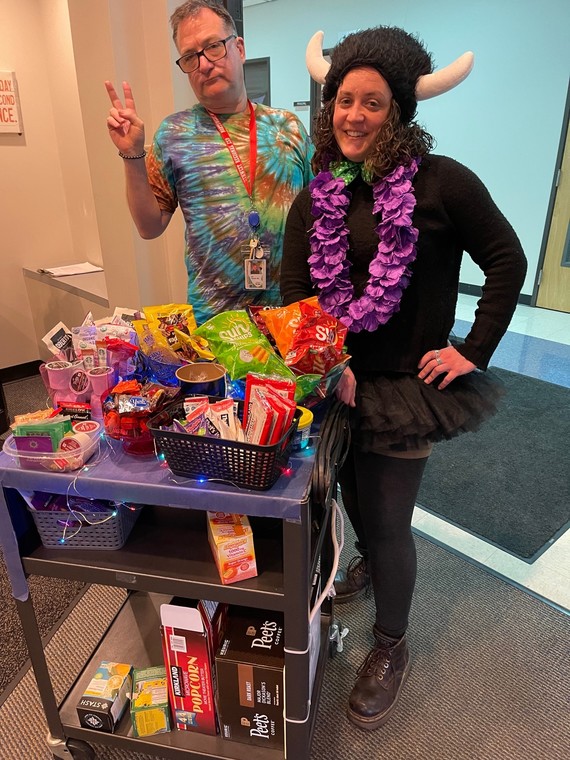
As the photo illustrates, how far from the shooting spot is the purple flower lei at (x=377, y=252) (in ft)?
3.73

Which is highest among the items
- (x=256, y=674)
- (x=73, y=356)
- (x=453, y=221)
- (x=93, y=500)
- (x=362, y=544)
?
(x=453, y=221)

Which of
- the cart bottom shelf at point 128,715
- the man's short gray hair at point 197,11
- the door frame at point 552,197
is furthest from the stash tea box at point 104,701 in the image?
the door frame at point 552,197

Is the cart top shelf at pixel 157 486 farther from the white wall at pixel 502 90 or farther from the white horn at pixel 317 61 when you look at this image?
the white wall at pixel 502 90

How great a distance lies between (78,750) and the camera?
4.25ft

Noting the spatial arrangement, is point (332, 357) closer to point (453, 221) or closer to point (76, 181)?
point (453, 221)

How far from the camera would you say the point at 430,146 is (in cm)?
117

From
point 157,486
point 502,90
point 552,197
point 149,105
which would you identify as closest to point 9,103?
point 149,105

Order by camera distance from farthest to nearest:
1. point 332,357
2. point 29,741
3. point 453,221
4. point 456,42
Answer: point 456,42 → point 29,741 → point 453,221 → point 332,357

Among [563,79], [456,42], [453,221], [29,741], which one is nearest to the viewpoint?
[453,221]

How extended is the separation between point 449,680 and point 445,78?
5.01ft

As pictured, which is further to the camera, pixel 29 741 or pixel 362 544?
pixel 362 544

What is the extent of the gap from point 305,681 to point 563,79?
4893 millimetres

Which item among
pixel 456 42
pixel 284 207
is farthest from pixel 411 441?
pixel 456 42

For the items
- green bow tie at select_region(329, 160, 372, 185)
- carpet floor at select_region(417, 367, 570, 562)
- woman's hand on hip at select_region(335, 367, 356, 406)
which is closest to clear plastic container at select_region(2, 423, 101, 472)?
woman's hand on hip at select_region(335, 367, 356, 406)
